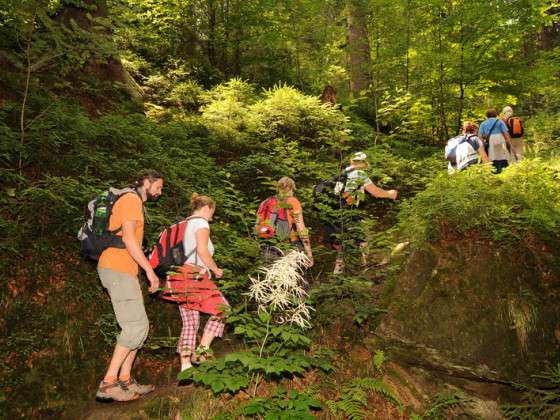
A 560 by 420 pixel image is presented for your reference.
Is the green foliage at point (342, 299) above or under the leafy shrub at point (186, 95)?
under

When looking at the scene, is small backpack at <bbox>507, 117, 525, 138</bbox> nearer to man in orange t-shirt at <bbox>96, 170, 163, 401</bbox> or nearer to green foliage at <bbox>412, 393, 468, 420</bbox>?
green foliage at <bbox>412, 393, 468, 420</bbox>

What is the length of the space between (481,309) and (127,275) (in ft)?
13.5

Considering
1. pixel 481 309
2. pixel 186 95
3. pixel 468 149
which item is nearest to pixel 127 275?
pixel 481 309

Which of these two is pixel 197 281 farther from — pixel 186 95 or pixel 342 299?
pixel 186 95

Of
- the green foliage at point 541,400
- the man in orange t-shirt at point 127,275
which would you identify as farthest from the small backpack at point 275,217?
the green foliage at point 541,400

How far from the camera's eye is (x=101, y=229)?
406 cm

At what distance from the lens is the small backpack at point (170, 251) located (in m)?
4.45

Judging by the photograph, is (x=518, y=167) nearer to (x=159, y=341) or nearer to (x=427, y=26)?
(x=159, y=341)

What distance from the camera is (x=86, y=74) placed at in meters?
10.7

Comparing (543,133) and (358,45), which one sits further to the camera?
(358,45)

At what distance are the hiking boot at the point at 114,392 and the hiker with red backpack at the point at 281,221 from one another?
224 centimetres

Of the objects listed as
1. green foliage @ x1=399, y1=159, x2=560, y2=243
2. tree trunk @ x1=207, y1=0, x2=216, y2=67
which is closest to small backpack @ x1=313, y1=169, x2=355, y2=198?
green foliage @ x1=399, y1=159, x2=560, y2=243

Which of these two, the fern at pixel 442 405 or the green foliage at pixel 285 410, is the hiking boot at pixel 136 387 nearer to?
the green foliage at pixel 285 410

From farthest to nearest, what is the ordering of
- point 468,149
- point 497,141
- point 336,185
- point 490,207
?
point 497,141, point 468,149, point 336,185, point 490,207
